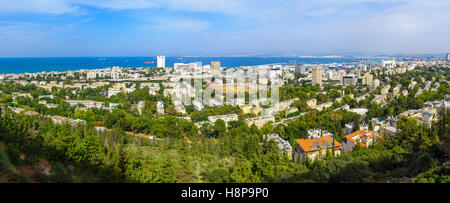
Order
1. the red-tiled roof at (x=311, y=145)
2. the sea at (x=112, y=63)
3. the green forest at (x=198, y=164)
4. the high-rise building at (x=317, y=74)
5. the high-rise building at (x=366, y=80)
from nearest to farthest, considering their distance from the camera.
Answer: the green forest at (x=198, y=164) < the red-tiled roof at (x=311, y=145) < the high-rise building at (x=317, y=74) < the high-rise building at (x=366, y=80) < the sea at (x=112, y=63)

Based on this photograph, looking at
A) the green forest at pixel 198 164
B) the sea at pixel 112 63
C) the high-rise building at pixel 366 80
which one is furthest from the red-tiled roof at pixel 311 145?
the sea at pixel 112 63

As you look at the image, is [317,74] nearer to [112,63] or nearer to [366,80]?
[366,80]

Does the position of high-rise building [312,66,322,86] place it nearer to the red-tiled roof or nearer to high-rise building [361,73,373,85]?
high-rise building [361,73,373,85]

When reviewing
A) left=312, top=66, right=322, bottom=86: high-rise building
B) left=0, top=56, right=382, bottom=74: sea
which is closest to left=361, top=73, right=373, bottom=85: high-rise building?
left=312, top=66, right=322, bottom=86: high-rise building

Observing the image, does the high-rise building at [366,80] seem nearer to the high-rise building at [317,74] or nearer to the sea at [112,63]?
the high-rise building at [317,74]

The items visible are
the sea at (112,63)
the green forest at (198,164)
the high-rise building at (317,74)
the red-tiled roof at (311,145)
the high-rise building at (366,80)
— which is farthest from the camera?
the sea at (112,63)

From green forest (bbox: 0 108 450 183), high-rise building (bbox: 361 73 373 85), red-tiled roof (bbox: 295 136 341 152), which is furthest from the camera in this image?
high-rise building (bbox: 361 73 373 85)

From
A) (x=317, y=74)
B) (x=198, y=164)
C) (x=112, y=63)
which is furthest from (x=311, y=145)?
(x=112, y=63)

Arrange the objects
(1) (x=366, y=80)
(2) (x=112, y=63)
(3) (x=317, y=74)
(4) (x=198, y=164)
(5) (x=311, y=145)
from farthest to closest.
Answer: (2) (x=112, y=63) → (1) (x=366, y=80) → (3) (x=317, y=74) → (5) (x=311, y=145) → (4) (x=198, y=164)

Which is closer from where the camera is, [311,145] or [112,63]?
[311,145]

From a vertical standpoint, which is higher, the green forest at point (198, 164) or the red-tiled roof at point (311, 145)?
the green forest at point (198, 164)

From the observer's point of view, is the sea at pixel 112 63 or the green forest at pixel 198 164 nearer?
the green forest at pixel 198 164
